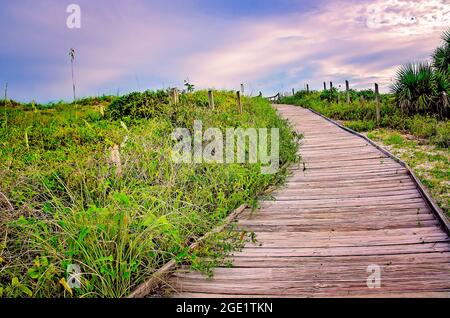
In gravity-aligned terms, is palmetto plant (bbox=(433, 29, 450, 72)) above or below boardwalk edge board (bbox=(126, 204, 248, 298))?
above

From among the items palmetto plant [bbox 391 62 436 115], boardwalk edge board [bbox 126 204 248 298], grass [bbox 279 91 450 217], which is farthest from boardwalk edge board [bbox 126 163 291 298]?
palmetto plant [bbox 391 62 436 115]

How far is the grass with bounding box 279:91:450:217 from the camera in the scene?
634 centimetres

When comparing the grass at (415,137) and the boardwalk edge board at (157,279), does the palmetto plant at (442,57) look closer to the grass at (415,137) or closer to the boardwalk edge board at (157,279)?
the grass at (415,137)

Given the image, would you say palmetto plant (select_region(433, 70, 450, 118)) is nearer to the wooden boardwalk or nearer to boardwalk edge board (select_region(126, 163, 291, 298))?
the wooden boardwalk

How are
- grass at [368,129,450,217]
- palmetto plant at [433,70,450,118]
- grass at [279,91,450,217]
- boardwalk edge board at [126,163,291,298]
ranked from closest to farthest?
boardwalk edge board at [126,163,291,298]
grass at [368,129,450,217]
grass at [279,91,450,217]
palmetto plant at [433,70,450,118]

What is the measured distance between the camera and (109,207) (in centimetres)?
313

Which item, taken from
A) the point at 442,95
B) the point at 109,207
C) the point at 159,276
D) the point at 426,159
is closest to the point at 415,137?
the point at 426,159

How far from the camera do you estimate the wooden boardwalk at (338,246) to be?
2.92m

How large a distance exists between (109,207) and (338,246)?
2.07 meters

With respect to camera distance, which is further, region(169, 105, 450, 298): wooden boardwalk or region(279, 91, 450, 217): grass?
region(279, 91, 450, 217): grass

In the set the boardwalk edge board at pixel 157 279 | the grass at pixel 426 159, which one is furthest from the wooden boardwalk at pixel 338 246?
the grass at pixel 426 159

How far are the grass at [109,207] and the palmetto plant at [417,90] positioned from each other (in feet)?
22.4

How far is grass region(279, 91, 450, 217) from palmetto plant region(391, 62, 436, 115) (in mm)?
346

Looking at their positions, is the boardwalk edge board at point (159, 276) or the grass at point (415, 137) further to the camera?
the grass at point (415, 137)
